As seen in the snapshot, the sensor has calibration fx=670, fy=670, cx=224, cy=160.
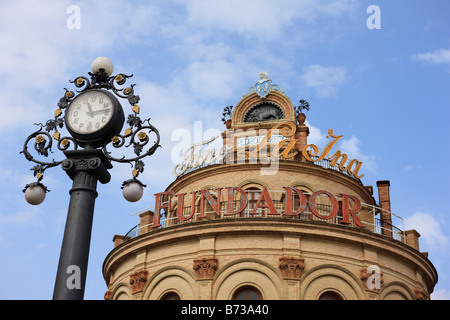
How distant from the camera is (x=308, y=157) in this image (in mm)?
41625

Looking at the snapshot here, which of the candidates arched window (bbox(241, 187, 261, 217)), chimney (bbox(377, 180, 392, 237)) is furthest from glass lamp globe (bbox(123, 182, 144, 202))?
chimney (bbox(377, 180, 392, 237))

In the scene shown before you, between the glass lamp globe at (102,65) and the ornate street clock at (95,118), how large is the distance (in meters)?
0.71

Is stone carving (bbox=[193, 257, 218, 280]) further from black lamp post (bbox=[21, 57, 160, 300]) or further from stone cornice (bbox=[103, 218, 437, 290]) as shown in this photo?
black lamp post (bbox=[21, 57, 160, 300])

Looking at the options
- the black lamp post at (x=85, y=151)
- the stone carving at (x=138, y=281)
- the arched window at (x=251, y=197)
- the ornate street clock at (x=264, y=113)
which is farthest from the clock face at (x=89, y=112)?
the ornate street clock at (x=264, y=113)

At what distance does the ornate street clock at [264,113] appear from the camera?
4634 cm

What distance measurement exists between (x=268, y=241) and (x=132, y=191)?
963 inches

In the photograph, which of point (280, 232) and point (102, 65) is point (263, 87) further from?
point (102, 65)

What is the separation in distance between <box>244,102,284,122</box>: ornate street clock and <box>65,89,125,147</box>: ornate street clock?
34266 millimetres

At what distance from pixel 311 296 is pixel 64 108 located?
81.0 ft

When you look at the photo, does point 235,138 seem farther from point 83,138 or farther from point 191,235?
point 83,138

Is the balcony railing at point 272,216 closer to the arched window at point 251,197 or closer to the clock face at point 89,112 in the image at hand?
the arched window at point 251,197

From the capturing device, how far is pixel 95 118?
1215cm

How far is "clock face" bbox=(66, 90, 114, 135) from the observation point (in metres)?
12.0
